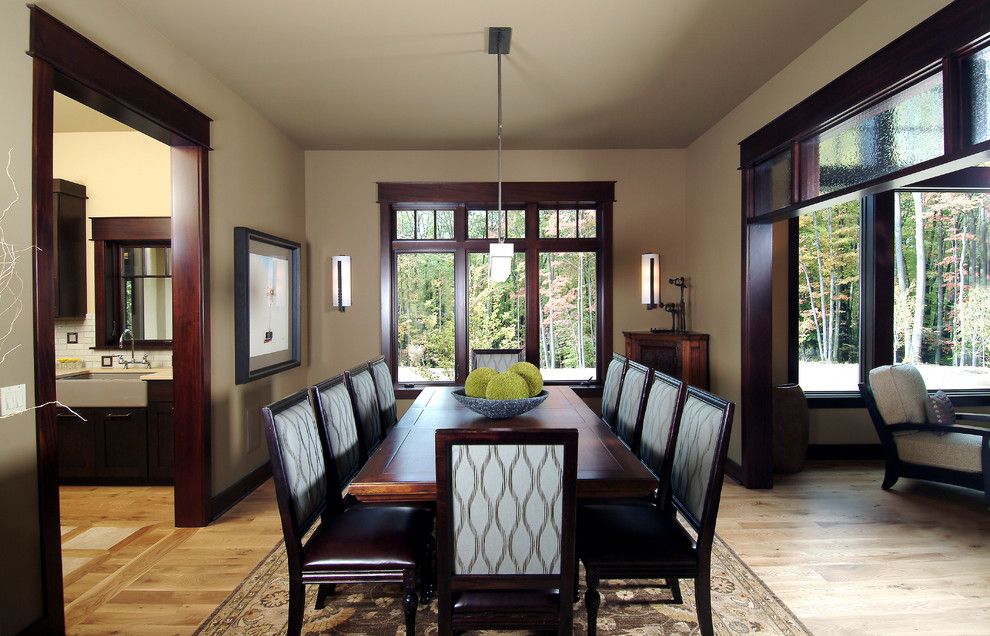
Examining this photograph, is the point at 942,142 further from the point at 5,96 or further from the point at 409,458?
the point at 5,96

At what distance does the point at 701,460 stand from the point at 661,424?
40 cm

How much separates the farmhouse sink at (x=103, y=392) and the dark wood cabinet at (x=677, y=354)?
3797 mm

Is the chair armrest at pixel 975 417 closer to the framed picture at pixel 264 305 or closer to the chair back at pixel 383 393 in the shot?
the chair back at pixel 383 393

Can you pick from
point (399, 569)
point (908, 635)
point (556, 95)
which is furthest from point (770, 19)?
point (399, 569)

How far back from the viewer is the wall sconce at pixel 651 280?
4.54 meters

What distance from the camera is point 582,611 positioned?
89.2 inches

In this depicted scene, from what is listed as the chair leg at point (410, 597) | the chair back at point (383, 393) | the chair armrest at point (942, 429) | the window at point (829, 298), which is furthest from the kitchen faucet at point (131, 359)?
the chair armrest at point (942, 429)

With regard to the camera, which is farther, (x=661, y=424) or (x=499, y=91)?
(x=499, y=91)

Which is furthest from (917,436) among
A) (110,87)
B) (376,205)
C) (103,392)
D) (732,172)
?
(103,392)

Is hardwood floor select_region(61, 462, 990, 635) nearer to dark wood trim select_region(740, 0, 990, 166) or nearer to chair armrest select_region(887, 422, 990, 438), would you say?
chair armrest select_region(887, 422, 990, 438)

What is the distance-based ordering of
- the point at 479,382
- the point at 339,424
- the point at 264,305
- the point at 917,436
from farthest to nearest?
the point at 264,305
the point at 917,436
the point at 479,382
the point at 339,424

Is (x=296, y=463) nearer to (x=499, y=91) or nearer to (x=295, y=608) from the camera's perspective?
(x=295, y=608)

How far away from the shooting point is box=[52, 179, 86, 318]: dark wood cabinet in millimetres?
3885

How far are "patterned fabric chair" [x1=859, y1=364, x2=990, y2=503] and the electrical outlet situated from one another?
4.79m
